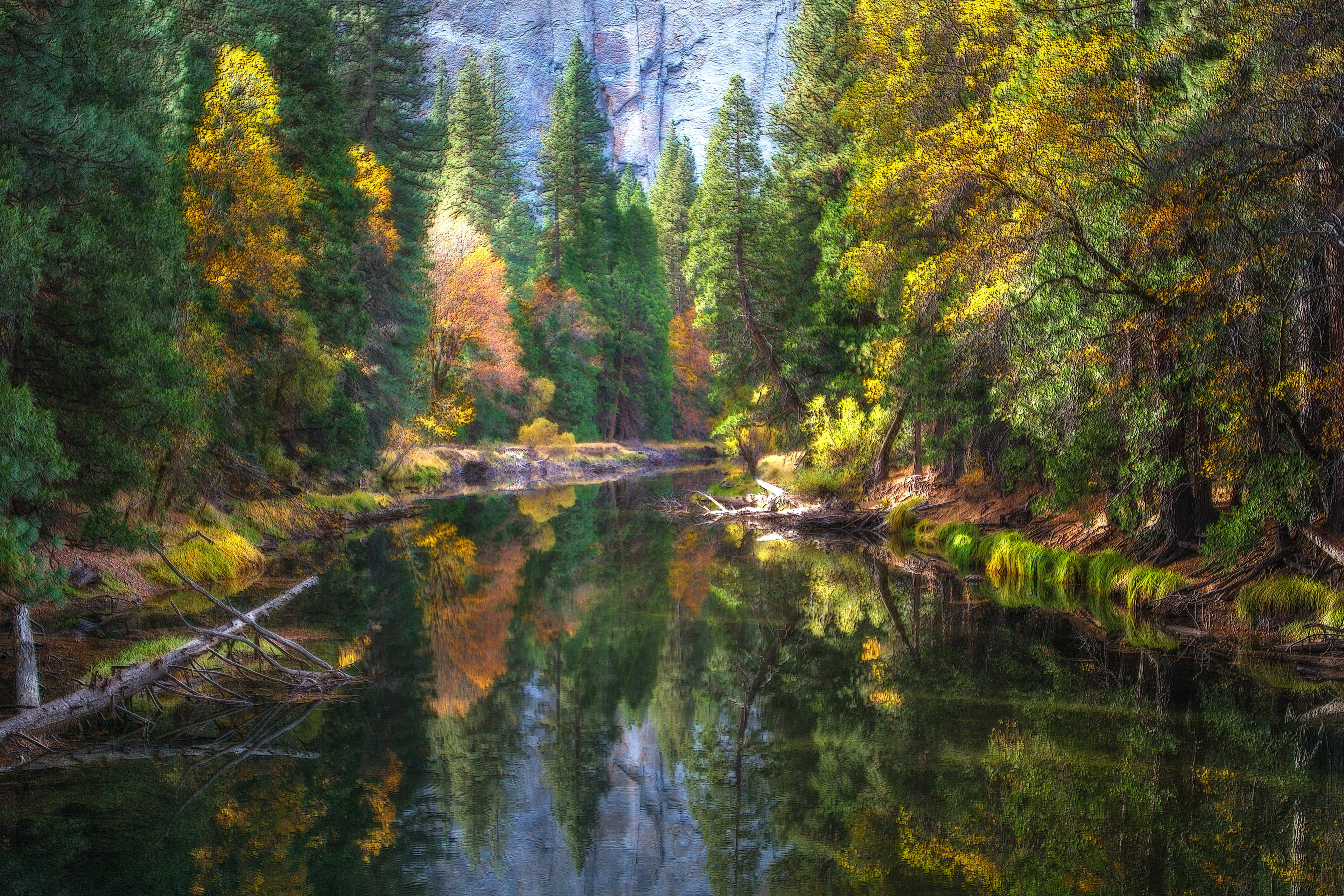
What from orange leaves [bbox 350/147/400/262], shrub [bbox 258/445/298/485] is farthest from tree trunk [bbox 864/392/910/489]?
orange leaves [bbox 350/147/400/262]

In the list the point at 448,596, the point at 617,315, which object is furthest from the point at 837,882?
the point at 617,315

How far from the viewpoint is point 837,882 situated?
6.27m

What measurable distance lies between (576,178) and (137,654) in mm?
58414

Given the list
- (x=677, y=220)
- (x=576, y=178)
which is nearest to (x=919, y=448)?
(x=576, y=178)

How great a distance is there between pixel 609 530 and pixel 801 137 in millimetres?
13616

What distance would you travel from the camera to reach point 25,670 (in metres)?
8.84

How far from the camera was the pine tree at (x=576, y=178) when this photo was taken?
65.2 meters

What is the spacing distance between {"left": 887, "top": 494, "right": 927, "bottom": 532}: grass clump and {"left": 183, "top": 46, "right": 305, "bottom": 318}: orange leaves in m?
14.8

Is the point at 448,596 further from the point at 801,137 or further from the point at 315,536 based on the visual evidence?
the point at 801,137

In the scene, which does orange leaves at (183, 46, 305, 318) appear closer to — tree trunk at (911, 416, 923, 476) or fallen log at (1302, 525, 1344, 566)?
tree trunk at (911, 416, 923, 476)

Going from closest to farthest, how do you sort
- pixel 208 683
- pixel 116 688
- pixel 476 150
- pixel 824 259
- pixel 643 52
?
pixel 116 688, pixel 208 683, pixel 824 259, pixel 476 150, pixel 643 52

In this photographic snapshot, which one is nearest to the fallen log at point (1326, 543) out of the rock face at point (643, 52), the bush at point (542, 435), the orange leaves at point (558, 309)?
the bush at point (542, 435)

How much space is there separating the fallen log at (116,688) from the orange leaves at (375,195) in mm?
22168

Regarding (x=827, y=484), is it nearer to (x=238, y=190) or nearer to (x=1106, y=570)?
(x=1106, y=570)
